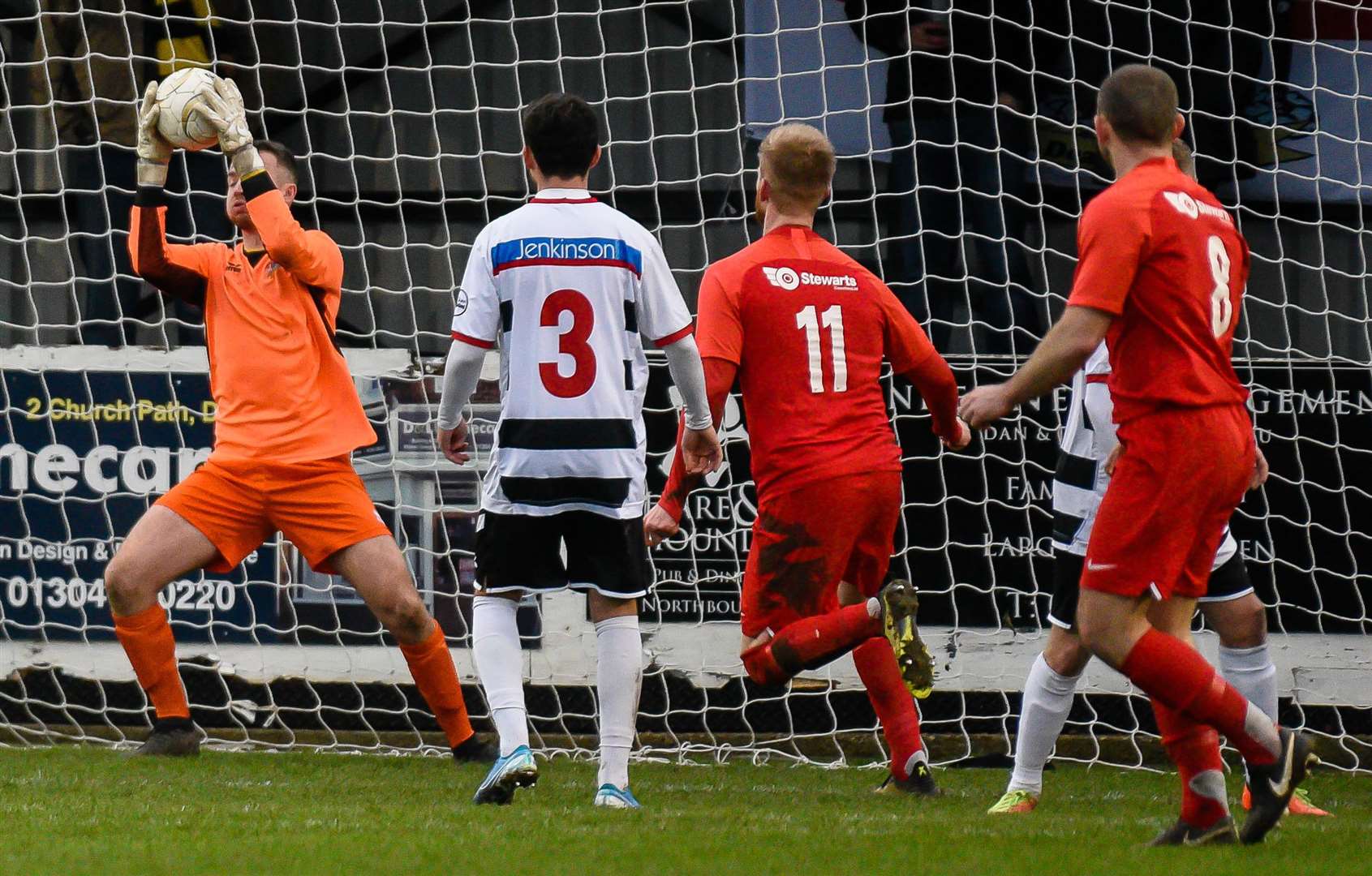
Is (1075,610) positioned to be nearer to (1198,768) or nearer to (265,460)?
(1198,768)

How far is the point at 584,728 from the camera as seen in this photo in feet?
21.4

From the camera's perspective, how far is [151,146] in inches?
198

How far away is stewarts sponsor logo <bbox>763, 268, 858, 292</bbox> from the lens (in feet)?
14.7

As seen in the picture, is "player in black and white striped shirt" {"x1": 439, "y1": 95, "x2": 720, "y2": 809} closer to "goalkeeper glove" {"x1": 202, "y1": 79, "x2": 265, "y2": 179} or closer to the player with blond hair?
the player with blond hair

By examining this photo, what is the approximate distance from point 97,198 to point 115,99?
0.39 m

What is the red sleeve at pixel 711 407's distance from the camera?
4.41 meters

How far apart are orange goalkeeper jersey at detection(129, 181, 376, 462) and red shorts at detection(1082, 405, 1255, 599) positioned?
258 centimetres

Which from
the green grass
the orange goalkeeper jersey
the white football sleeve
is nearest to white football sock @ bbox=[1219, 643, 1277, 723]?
the green grass

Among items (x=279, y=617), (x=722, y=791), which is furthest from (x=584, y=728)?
(x=722, y=791)

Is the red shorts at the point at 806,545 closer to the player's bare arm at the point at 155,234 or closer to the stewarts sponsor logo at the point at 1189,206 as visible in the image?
the stewarts sponsor logo at the point at 1189,206

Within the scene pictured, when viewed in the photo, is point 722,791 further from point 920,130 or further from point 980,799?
point 920,130

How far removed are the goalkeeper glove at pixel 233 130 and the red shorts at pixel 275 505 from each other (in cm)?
89

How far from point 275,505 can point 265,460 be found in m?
0.14

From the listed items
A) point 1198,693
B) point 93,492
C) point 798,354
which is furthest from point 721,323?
point 93,492
